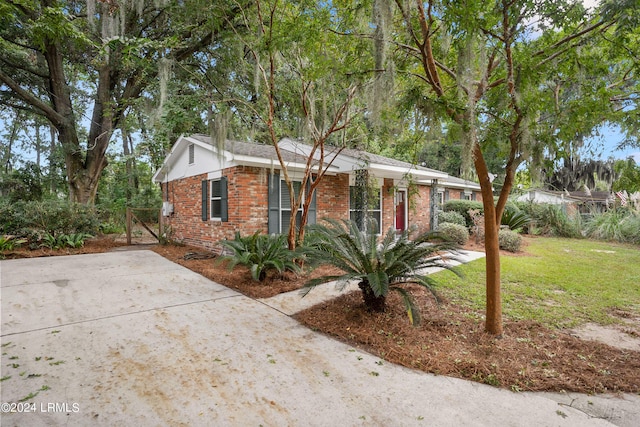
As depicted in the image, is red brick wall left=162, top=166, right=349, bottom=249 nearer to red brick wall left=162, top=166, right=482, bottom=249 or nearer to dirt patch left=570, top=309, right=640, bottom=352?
red brick wall left=162, top=166, right=482, bottom=249

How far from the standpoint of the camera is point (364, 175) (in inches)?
360

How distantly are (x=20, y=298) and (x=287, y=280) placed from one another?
3.89 meters

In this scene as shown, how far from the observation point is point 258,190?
25.1 ft

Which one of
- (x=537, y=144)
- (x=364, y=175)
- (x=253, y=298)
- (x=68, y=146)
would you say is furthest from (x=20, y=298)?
(x=68, y=146)

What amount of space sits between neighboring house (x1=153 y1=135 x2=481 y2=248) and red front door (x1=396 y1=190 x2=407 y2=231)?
0.04m

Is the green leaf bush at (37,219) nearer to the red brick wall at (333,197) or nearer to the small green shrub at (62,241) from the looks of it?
the small green shrub at (62,241)

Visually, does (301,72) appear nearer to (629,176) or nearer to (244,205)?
(244,205)

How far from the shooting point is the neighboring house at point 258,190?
7453 mm

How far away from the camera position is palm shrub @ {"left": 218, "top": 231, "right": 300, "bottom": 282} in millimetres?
5121

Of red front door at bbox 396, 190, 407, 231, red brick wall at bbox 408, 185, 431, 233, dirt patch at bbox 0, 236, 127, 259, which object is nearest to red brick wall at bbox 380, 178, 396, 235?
red front door at bbox 396, 190, 407, 231

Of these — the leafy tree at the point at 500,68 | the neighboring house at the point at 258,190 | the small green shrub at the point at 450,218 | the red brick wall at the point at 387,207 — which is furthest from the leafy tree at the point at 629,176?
the small green shrub at the point at 450,218

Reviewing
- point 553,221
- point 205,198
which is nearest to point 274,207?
point 205,198

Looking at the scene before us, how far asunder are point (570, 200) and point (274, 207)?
1872 cm

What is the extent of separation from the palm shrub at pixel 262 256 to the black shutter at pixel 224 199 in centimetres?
223
